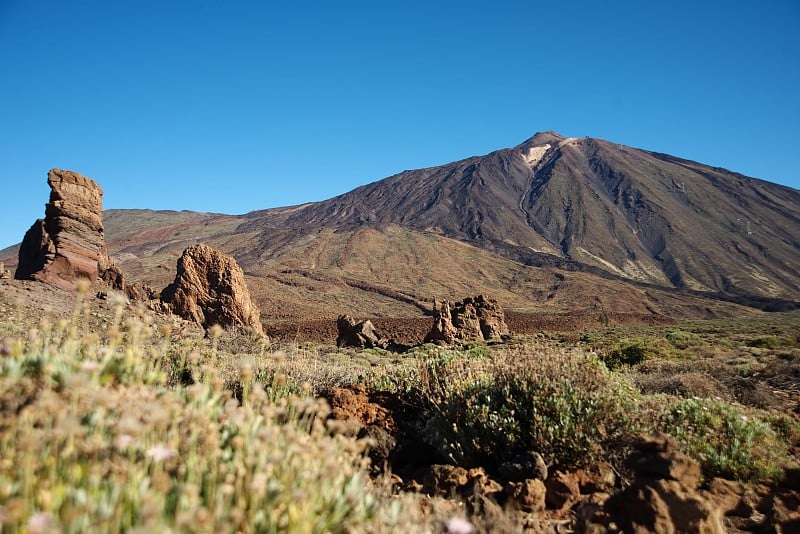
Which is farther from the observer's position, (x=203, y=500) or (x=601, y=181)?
(x=601, y=181)

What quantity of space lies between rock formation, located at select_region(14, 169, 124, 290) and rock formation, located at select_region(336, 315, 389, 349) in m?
8.36

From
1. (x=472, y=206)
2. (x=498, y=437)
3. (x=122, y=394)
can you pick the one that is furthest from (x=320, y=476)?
(x=472, y=206)

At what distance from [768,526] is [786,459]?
6.69 feet

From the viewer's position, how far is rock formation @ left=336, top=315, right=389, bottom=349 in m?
20.5

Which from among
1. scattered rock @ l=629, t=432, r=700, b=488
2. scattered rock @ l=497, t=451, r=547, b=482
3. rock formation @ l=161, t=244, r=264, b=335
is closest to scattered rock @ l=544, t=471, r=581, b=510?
scattered rock @ l=497, t=451, r=547, b=482

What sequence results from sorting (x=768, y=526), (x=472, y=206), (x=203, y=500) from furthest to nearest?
(x=472, y=206) < (x=768, y=526) < (x=203, y=500)

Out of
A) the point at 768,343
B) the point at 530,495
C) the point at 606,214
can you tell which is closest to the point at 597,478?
the point at 530,495

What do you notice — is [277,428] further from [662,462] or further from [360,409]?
[360,409]

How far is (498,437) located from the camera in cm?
462

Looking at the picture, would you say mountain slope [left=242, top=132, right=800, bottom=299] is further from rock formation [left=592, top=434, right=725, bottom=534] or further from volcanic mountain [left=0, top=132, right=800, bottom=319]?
rock formation [left=592, top=434, right=725, bottom=534]

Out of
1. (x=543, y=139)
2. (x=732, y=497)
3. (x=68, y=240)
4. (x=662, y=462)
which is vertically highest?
(x=543, y=139)

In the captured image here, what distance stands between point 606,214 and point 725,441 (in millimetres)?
122960

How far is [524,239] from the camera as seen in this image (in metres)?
104

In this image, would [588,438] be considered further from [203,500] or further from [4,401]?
[4,401]
